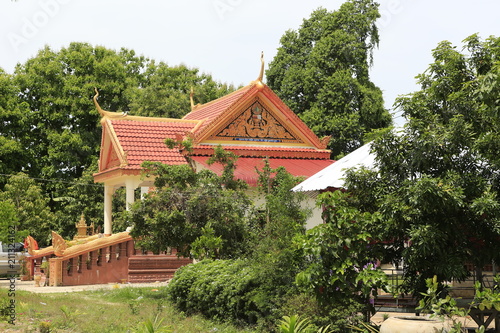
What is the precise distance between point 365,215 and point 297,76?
2436cm

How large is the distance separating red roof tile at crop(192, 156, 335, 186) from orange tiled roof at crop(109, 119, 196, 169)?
207 cm

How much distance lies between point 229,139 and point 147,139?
3021mm

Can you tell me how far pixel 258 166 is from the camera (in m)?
22.7

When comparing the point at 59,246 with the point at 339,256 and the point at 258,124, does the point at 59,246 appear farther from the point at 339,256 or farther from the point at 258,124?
the point at 339,256

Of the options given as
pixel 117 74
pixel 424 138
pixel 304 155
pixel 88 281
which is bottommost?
pixel 88 281

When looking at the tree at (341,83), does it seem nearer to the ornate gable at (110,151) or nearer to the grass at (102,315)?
the ornate gable at (110,151)

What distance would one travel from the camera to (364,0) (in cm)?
3341

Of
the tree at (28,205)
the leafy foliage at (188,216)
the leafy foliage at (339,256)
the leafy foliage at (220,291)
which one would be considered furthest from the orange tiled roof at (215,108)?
the leafy foliage at (339,256)

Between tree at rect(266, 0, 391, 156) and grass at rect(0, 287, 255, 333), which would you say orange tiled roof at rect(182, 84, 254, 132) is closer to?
tree at rect(266, 0, 391, 156)

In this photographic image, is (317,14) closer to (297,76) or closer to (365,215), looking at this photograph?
(297,76)

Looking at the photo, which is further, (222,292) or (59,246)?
(59,246)

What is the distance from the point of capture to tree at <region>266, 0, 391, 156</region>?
32.1 m

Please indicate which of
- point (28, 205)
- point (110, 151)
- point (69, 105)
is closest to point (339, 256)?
point (110, 151)

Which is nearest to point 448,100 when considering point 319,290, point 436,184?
point 436,184
